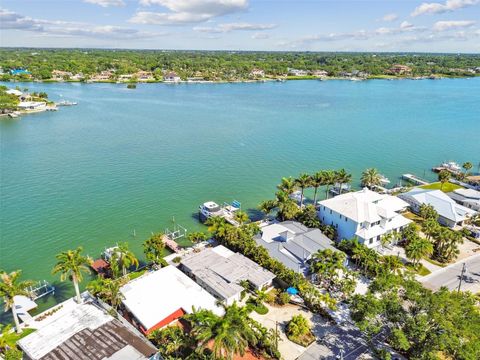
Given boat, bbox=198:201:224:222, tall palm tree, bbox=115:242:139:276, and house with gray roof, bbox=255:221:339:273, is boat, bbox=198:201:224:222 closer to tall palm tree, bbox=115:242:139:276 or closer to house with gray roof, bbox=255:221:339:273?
house with gray roof, bbox=255:221:339:273

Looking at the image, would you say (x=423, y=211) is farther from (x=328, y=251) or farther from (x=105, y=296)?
(x=105, y=296)

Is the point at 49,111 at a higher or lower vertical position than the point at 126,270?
higher

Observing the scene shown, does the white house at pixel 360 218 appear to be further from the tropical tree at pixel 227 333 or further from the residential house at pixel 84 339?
the residential house at pixel 84 339

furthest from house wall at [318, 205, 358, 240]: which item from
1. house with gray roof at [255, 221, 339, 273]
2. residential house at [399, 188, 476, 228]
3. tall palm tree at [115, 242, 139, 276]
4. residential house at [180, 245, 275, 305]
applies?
tall palm tree at [115, 242, 139, 276]

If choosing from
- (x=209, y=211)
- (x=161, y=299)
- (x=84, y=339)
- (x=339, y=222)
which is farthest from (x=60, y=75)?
(x=84, y=339)

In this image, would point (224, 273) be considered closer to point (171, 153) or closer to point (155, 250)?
point (155, 250)

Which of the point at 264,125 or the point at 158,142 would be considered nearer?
the point at 158,142

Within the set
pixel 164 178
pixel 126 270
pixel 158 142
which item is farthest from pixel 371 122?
pixel 126 270
